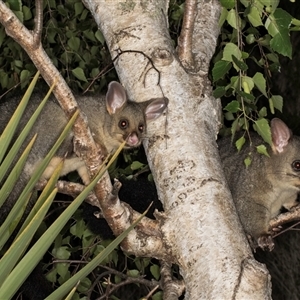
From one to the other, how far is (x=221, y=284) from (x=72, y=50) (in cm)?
234

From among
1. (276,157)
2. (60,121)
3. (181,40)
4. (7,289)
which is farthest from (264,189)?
(7,289)

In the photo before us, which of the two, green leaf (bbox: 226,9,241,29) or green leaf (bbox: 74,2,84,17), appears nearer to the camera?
green leaf (bbox: 226,9,241,29)

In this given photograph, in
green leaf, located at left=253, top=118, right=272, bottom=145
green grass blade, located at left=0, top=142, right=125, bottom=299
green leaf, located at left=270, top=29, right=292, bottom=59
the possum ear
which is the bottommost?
the possum ear

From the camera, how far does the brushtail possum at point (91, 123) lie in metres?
3.13

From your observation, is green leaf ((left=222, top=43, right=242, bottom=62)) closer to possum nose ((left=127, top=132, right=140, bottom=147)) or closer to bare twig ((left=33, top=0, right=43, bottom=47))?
bare twig ((left=33, top=0, right=43, bottom=47))

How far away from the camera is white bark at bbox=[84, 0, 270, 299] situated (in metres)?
1.75

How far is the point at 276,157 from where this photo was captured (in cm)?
364

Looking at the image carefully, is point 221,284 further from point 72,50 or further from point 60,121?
point 72,50

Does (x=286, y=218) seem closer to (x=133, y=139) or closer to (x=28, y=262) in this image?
(x=133, y=139)

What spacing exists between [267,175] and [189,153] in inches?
65.9

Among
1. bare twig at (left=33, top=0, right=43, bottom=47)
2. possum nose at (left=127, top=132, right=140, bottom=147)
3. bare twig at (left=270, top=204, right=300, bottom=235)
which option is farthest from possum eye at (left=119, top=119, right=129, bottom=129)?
bare twig at (left=33, top=0, right=43, bottom=47)

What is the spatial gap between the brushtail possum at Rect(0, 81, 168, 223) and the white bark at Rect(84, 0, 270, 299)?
558 millimetres

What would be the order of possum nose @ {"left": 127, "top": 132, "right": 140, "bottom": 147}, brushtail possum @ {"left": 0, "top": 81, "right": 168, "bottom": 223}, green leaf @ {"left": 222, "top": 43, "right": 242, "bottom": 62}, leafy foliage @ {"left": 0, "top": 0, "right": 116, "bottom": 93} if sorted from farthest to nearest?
leafy foliage @ {"left": 0, "top": 0, "right": 116, "bottom": 93} → possum nose @ {"left": 127, "top": 132, "right": 140, "bottom": 147} → brushtail possum @ {"left": 0, "top": 81, "right": 168, "bottom": 223} → green leaf @ {"left": 222, "top": 43, "right": 242, "bottom": 62}

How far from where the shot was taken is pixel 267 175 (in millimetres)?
3607
